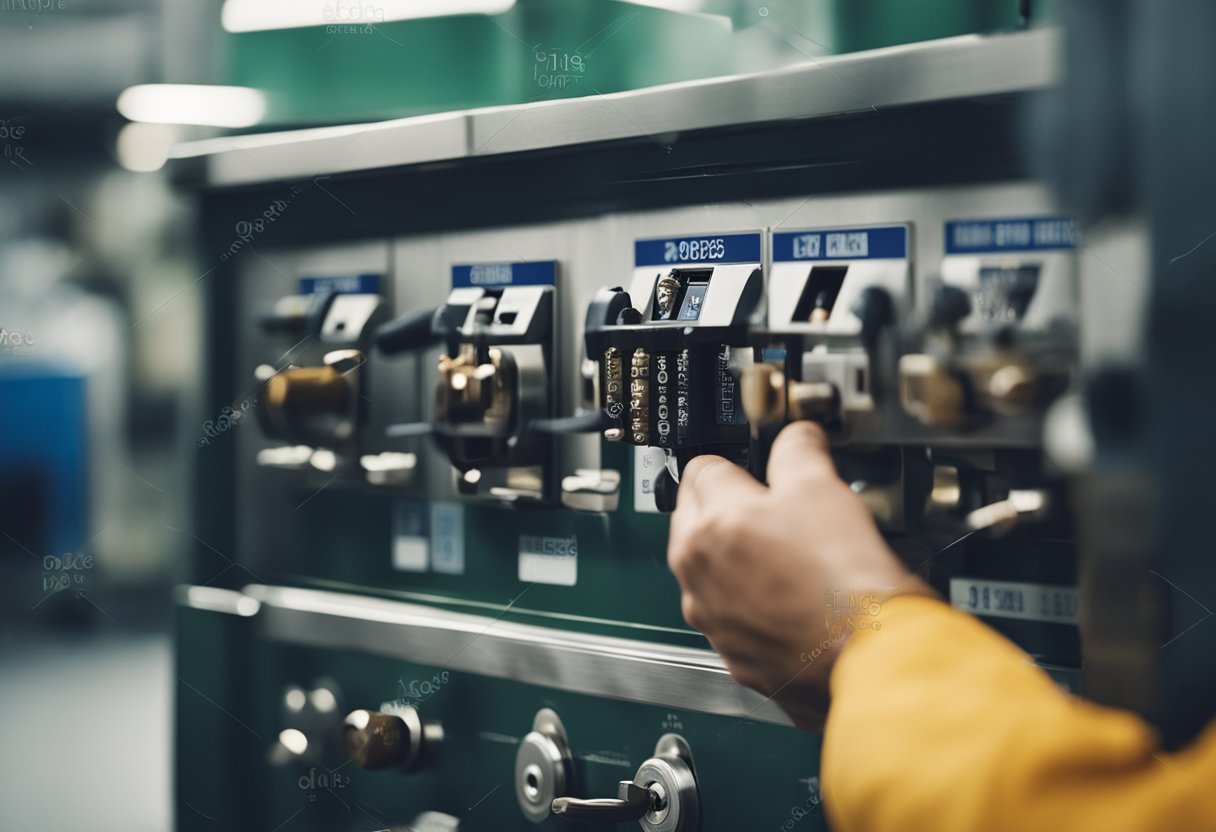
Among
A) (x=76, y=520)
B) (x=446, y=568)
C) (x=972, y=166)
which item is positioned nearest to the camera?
(x=972, y=166)

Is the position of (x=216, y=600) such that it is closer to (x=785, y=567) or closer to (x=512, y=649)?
(x=512, y=649)

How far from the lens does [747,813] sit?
1.24 m

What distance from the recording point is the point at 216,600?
5.86ft

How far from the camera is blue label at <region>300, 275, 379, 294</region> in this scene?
1596 mm

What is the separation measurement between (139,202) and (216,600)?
2.22ft

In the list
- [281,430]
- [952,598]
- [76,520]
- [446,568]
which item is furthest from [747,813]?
[76,520]

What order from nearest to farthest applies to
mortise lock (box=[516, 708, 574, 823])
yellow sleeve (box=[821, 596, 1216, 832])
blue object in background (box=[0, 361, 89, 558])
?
yellow sleeve (box=[821, 596, 1216, 832])
mortise lock (box=[516, 708, 574, 823])
blue object in background (box=[0, 361, 89, 558])

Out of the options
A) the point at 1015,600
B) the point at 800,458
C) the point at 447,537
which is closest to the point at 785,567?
the point at 800,458

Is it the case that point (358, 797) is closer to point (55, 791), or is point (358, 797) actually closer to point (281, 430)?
point (281, 430)

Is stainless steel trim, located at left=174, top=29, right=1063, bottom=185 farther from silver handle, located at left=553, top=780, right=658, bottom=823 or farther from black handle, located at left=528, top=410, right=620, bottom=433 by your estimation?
silver handle, located at left=553, top=780, right=658, bottom=823

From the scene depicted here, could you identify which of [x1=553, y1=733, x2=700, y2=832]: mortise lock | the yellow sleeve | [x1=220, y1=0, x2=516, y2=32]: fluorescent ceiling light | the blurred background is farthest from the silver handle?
[x1=220, y1=0, x2=516, y2=32]: fluorescent ceiling light

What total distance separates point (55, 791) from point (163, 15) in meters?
1.58

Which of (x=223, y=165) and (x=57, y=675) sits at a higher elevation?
(x=223, y=165)

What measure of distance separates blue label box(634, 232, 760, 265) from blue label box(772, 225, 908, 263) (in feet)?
0.10
